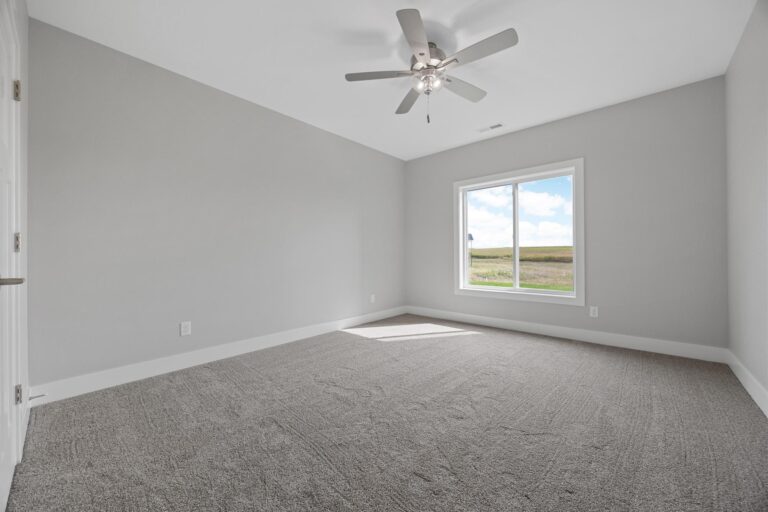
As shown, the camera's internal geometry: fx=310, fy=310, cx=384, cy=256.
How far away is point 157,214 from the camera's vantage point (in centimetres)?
264

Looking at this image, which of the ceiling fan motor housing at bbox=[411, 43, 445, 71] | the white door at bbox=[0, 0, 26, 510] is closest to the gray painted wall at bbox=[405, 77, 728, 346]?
the ceiling fan motor housing at bbox=[411, 43, 445, 71]

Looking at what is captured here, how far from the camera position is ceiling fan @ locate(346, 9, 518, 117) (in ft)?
6.15

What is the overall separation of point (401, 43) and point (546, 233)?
281 cm

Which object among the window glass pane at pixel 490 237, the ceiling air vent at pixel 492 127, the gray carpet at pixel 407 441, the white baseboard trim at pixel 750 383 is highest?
the ceiling air vent at pixel 492 127

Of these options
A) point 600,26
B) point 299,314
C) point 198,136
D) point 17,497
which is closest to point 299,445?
point 17,497

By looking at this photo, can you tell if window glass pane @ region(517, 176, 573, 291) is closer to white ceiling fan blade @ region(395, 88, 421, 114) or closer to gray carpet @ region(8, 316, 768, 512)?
gray carpet @ region(8, 316, 768, 512)

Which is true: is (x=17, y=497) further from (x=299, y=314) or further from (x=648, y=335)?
(x=648, y=335)

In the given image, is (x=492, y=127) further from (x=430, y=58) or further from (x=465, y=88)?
(x=430, y=58)

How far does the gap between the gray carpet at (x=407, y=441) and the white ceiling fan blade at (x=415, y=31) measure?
2.39 meters

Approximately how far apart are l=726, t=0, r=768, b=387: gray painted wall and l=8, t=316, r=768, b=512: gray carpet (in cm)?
42

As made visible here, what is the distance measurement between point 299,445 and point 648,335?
11.5 ft

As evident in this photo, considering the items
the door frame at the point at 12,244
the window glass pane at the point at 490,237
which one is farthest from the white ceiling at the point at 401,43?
the window glass pane at the point at 490,237

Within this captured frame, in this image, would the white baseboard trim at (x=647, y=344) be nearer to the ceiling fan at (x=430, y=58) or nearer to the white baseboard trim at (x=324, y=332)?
the white baseboard trim at (x=324, y=332)

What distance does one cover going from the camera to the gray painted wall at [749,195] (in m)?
1.97
